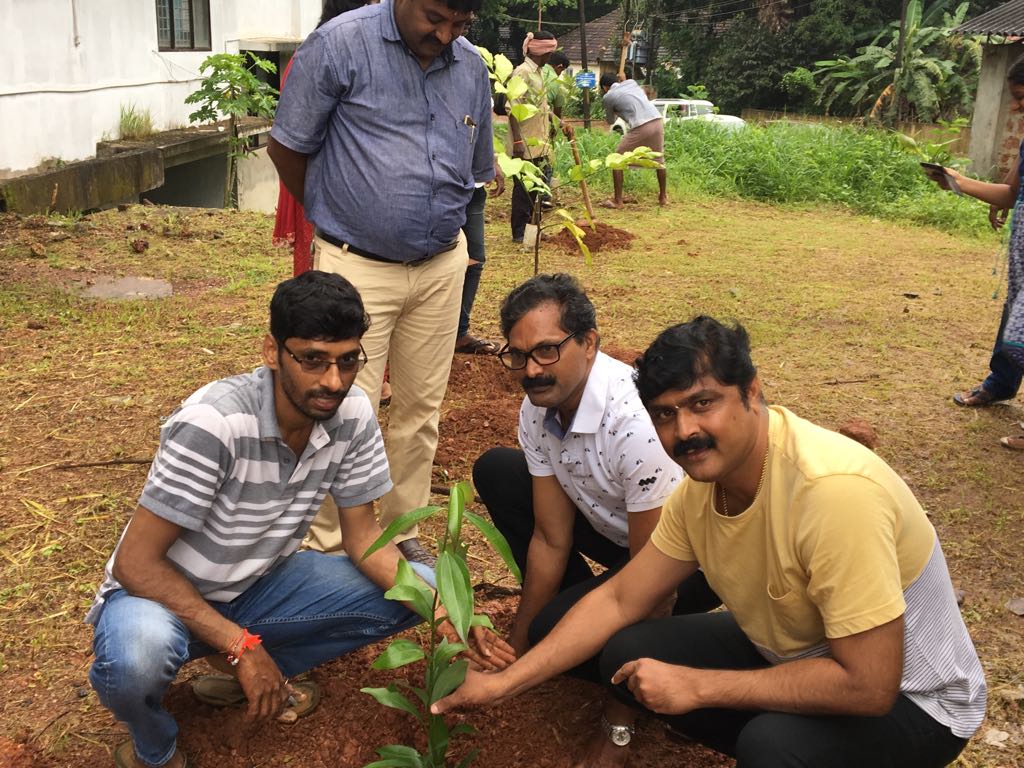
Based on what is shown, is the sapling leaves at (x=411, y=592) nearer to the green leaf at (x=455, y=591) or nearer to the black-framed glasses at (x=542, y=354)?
the green leaf at (x=455, y=591)

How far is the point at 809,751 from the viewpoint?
5.82ft

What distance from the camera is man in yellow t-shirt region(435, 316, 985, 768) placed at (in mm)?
1680

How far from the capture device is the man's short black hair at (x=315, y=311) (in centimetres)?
203

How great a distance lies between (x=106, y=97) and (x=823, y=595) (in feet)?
30.1

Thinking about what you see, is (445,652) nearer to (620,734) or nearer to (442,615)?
(442,615)

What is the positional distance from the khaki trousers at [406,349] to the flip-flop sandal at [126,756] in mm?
897

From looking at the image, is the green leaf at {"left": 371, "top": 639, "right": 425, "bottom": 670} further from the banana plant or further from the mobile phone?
the mobile phone

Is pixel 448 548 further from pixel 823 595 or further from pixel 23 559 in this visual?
pixel 23 559

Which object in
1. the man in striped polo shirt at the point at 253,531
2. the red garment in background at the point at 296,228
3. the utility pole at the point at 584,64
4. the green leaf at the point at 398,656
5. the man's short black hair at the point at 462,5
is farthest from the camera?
the utility pole at the point at 584,64

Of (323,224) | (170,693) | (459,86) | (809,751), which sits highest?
(459,86)

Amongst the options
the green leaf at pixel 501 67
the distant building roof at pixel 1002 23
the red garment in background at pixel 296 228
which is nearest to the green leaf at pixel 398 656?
the red garment in background at pixel 296 228

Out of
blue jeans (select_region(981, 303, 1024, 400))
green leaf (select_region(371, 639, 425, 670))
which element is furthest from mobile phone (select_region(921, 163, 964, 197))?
green leaf (select_region(371, 639, 425, 670))

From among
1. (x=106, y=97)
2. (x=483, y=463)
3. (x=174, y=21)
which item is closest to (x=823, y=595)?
(x=483, y=463)

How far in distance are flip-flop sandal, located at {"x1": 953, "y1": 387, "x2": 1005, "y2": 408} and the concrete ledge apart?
6.62m
